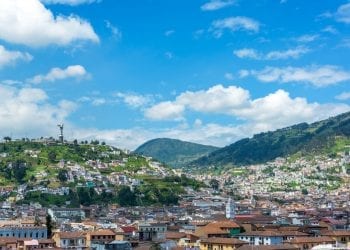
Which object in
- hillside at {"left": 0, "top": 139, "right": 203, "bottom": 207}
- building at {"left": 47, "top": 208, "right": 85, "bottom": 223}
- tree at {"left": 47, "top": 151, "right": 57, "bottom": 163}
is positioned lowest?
building at {"left": 47, "top": 208, "right": 85, "bottom": 223}

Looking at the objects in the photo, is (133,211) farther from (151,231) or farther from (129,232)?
(129,232)

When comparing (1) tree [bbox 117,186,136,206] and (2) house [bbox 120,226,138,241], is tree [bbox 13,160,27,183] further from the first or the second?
(2) house [bbox 120,226,138,241]

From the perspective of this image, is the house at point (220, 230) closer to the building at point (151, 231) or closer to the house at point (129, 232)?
the building at point (151, 231)

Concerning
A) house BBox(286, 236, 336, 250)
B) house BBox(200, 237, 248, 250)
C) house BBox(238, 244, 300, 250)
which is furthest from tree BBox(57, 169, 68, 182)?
house BBox(238, 244, 300, 250)

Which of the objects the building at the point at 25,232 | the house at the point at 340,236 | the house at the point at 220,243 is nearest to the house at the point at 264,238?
the house at the point at 220,243

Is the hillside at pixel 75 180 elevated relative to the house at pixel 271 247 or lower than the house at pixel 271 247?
elevated

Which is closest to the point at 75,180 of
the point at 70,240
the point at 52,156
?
the point at 52,156
